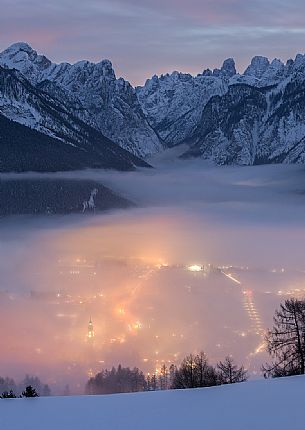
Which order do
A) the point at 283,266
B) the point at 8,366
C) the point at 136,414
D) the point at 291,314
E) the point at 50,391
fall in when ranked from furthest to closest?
1. the point at 283,266
2. the point at 8,366
3. the point at 50,391
4. the point at 291,314
5. the point at 136,414

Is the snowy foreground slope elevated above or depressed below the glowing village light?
below

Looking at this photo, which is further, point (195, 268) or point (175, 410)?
point (195, 268)

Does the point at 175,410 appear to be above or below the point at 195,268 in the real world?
below

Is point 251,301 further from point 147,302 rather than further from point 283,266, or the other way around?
point 283,266

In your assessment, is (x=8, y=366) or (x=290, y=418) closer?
(x=290, y=418)

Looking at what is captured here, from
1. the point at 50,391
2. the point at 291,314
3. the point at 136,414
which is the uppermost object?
the point at 291,314

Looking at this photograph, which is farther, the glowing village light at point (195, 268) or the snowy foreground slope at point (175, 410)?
the glowing village light at point (195, 268)

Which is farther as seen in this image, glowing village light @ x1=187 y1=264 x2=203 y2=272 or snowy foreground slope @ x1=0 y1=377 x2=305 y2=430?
glowing village light @ x1=187 y1=264 x2=203 y2=272

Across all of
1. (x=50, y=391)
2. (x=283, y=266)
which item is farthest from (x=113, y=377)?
(x=283, y=266)
